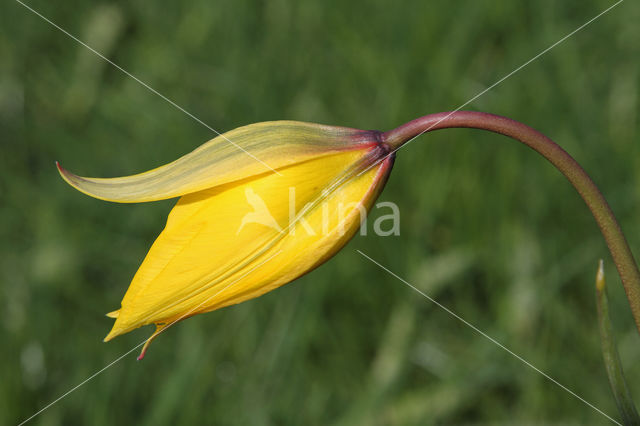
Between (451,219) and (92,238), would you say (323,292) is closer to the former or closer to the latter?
(451,219)

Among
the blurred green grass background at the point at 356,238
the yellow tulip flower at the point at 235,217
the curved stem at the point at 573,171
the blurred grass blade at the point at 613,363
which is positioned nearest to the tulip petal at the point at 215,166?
the yellow tulip flower at the point at 235,217

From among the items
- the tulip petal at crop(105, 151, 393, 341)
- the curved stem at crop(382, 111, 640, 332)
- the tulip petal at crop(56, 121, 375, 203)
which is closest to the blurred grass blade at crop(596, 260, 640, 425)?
the curved stem at crop(382, 111, 640, 332)

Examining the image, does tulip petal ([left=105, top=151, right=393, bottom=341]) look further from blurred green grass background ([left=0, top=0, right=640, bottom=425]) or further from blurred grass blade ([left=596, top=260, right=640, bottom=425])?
blurred green grass background ([left=0, top=0, right=640, bottom=425])

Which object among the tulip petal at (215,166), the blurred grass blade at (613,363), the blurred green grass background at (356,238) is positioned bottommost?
the blurred grass blade at (613,363)

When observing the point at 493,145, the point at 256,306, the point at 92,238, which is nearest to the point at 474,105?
the point at 493,145

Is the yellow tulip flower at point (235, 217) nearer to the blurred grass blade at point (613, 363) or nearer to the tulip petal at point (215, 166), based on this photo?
the tulip petal at point (215, 166)

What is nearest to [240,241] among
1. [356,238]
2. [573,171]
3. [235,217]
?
[235,217]

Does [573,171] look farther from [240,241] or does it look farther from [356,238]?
[356,238]
